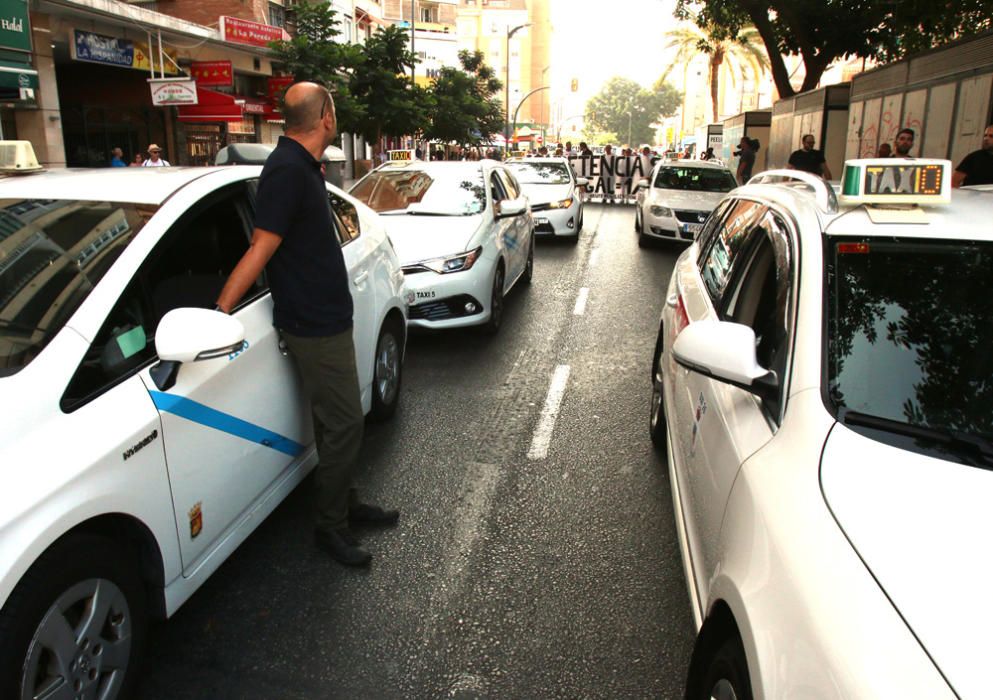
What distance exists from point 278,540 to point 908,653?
114 inches

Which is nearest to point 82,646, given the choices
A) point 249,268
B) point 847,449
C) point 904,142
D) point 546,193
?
point 249,268

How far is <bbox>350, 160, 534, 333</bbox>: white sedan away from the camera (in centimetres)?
682

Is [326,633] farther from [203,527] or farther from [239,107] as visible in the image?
[239,107]

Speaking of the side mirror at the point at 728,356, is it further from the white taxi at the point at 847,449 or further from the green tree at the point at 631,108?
the green tree at the point at 631,108

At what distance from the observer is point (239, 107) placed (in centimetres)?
1861

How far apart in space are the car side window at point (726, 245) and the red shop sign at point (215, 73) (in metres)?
17.6

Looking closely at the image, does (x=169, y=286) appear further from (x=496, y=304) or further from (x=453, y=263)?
(x=496, y=304)

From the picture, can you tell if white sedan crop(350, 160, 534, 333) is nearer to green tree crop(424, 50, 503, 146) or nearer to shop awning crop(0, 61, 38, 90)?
shop awning crop(0, 61, 38, 90)

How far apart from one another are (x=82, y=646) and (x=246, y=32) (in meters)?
19.9


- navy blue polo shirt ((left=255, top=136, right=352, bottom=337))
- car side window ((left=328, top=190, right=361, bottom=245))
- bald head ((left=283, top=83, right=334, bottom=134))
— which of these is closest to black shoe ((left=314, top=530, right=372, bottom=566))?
navy blue polo shirt ((left=255, top=136, right=352, bottom=337))

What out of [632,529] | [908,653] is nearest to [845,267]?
[908,653]

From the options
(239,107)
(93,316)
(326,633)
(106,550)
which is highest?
(239,107)

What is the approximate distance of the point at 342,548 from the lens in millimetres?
3432

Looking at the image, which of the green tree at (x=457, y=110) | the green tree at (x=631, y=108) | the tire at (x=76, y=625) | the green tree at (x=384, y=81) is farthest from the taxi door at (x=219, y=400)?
the green tree at (x=631, y=108)
